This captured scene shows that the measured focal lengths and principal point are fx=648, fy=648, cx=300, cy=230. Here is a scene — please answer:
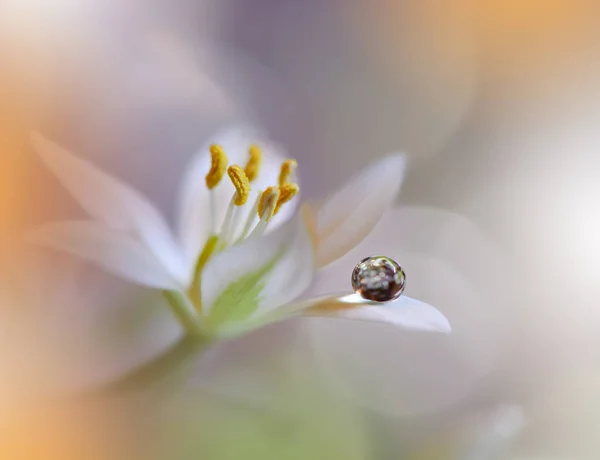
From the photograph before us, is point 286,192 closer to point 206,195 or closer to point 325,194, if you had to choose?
point 206,195

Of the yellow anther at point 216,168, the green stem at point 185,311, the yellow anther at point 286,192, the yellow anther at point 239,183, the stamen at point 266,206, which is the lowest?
the green stem at point 185,311

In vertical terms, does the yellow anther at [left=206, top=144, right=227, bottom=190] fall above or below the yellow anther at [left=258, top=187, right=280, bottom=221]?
above

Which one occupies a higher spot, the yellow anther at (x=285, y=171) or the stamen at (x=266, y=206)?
the yellow anther at (x=285, y=171)

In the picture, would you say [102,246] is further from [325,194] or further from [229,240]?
[325,194]

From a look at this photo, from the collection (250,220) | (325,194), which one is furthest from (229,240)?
(325,194)

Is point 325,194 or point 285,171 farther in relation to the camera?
point 325,194
